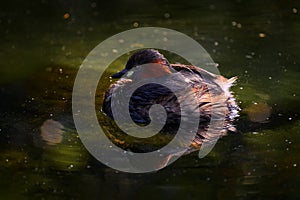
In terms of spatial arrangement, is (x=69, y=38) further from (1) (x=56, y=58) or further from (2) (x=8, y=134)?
(2) (x=8, y=134)

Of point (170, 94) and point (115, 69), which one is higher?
point (170, 94)

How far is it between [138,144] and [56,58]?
2.88 m

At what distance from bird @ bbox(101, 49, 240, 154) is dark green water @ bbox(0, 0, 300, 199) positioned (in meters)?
0.19

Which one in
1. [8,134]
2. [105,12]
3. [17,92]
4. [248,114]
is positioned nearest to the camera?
[8,134]

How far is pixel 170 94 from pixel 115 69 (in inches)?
64.2

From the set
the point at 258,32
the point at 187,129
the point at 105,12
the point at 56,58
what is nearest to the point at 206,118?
the point at 187,129

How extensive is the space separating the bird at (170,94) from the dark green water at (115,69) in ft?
0.64

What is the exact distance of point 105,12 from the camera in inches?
396

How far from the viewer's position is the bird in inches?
237

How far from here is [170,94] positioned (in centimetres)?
621

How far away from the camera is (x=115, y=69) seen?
25.3ft

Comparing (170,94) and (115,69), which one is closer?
(170,94)

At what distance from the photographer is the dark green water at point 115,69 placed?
189 inches

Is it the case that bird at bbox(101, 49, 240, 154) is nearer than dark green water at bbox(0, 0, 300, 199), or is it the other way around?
dark green water at bbox(0, 0, 300, 199)
